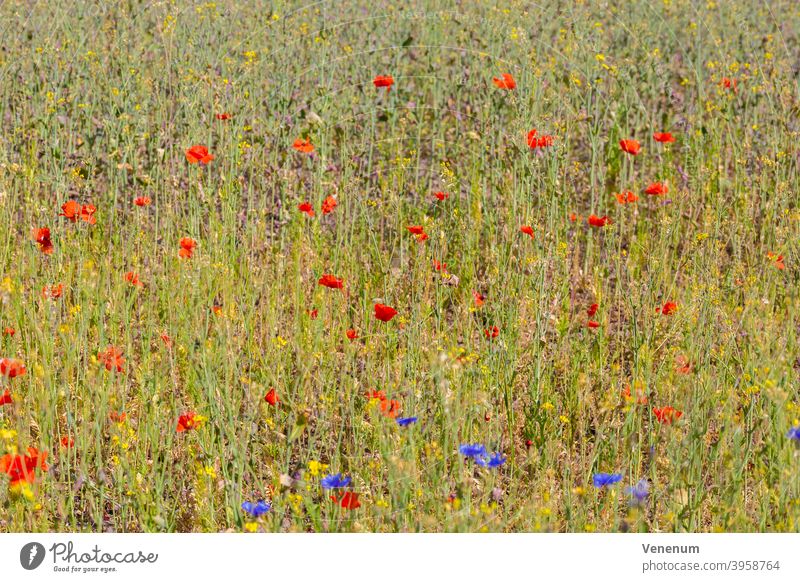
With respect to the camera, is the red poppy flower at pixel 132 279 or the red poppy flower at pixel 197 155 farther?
the red poppy flower at pixel 197 155

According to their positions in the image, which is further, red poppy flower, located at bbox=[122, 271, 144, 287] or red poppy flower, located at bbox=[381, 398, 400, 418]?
red poppy flower, located at bbox=[122, 271, 144, 287]

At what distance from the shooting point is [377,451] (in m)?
2.43

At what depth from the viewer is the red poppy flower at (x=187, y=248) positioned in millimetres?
2787

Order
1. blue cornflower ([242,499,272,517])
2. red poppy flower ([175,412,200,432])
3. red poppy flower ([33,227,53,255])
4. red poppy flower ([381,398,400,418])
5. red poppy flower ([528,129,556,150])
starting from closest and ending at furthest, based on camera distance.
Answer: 1. blue cornflower ([242,499,272,517])
2. red poppy flower ([381,398,400,418])
3. red poppy flower ([175,412,200,432])
4. red poppy flower ([33,227,53,255])
5. red poppy flower ([528,129,556,150])

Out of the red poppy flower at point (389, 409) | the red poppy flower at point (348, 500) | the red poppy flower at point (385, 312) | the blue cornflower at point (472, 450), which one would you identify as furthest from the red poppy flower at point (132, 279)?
the blue cornflower at point (472, 450)

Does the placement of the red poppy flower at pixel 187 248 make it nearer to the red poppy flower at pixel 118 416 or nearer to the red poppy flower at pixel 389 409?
the red poppy flower at pixel 118 416

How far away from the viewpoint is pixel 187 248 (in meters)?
2.91

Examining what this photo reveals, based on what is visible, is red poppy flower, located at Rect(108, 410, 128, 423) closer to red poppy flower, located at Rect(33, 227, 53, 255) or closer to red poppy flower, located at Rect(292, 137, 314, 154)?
red poppy flower, located at Rect(33, 227, 53, 255)

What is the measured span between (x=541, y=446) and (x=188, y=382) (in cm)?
94

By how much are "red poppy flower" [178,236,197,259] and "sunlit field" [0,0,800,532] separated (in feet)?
0.29
